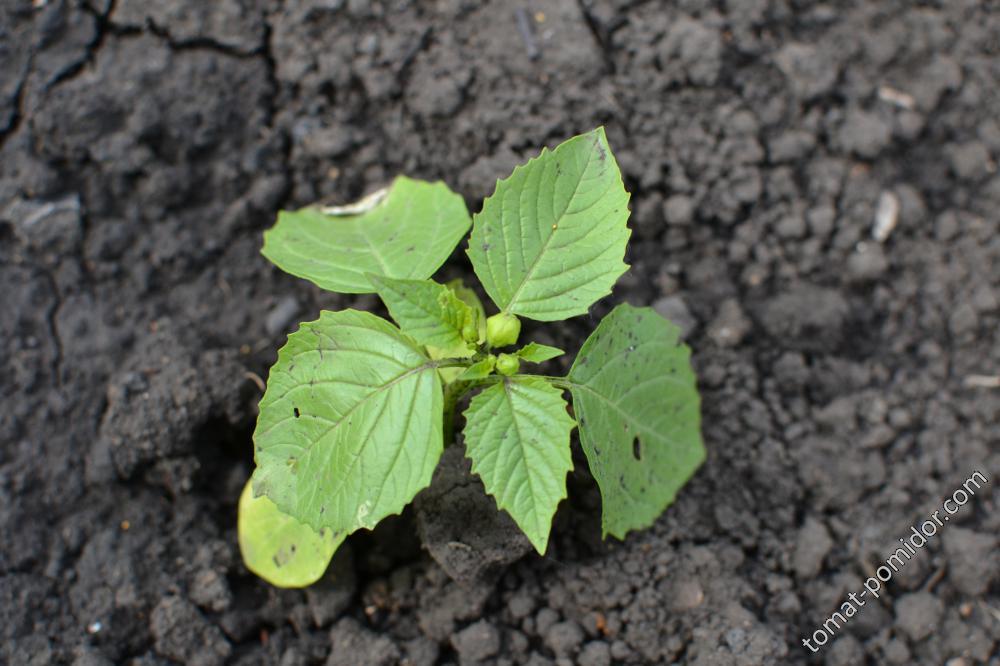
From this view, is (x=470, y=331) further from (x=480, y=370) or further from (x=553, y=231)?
(x=553, y=231)

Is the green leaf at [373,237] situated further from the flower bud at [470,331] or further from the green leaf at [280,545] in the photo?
the green leaf at [280,545]

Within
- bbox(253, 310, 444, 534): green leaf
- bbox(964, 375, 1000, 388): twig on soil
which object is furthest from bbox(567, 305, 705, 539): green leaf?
bbox(964, 375, 1000, 388): twig on soil

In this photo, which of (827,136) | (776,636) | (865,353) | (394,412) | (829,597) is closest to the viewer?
(394,412)

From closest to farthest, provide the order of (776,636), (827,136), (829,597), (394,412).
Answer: (394,412), (776,636), (829,597), (827,136)

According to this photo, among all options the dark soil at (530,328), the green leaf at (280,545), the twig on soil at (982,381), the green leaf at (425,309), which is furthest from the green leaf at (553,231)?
the twig on soil at (982,381)

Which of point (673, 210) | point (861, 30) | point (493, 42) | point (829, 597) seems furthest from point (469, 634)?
point (861, 30)

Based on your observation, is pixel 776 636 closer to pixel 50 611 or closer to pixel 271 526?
pixel 271 526

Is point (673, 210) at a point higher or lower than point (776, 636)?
higher
